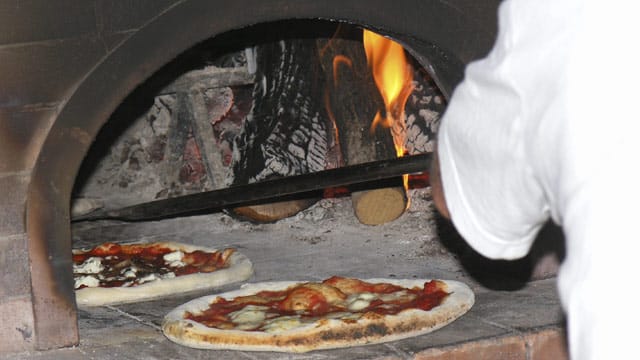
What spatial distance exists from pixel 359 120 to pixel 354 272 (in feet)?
2.30

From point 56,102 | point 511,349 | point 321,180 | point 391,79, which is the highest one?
point 56,102

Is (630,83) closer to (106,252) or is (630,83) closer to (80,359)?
(80,359)

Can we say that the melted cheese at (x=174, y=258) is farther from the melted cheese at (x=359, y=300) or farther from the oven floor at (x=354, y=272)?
the melted cheese at (x=359, y=300)

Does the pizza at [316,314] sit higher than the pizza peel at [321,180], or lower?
lower

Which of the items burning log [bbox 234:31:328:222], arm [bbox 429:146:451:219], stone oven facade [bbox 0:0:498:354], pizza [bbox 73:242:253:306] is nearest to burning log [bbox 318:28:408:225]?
burning log [bbox 234:31:328:222]

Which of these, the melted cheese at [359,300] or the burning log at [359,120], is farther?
the burning log at [359,120]

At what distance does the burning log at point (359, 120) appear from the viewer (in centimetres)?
390

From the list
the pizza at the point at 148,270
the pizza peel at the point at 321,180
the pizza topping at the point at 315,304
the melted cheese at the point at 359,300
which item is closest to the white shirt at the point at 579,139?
the pizza topping at the point at 315,304

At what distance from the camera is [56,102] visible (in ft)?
8.82

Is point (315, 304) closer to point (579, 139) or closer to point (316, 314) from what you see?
point (316, 314)

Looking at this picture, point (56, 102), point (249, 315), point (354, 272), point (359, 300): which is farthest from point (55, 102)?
point (354, 272)

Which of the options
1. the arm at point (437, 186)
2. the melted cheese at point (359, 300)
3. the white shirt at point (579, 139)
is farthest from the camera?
the melted cheese at point (359, 300)

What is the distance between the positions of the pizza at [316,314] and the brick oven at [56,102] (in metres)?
0.32

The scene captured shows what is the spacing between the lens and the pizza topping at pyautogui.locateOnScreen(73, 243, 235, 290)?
3307 millimetres
